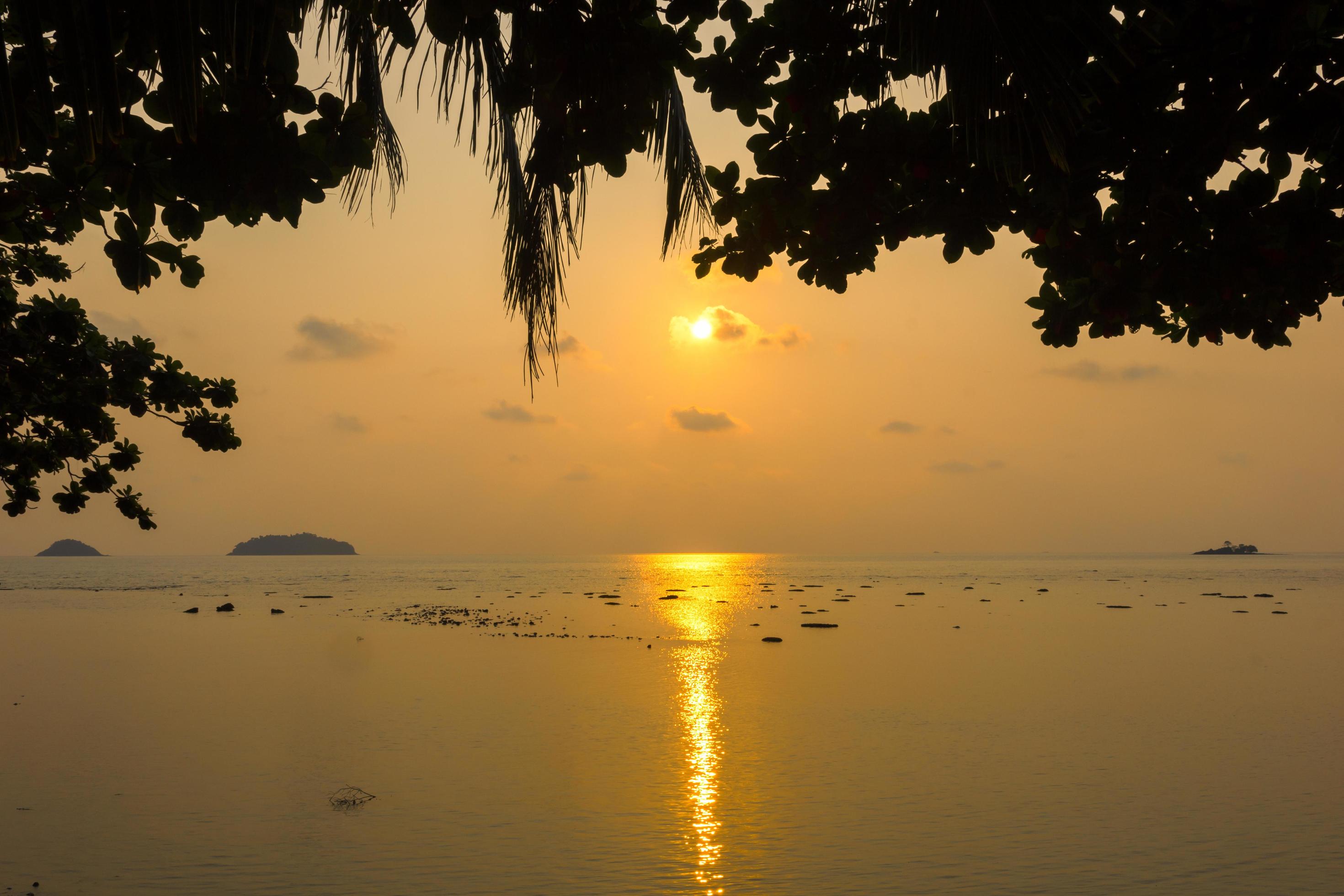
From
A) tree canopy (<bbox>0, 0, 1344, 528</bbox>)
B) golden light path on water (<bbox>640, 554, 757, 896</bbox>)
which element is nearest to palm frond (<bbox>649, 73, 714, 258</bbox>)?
tree canopy (<bbox>0, 0, 1344, 528</bbox>)

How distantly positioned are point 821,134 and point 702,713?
777 cm

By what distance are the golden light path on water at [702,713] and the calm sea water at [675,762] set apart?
6 centimetres

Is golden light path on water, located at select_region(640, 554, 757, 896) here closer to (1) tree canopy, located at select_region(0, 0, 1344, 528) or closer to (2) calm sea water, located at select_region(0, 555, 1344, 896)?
(2) calm sea water, located at select_region(0, 555, 1344, 896)

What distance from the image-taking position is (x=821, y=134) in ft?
18.4

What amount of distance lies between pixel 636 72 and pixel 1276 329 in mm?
4305

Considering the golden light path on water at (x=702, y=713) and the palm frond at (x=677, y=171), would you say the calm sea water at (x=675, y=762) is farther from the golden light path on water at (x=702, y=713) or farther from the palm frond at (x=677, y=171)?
the palm frond at (x=677, y=171)

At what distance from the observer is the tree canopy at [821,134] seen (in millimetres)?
3379

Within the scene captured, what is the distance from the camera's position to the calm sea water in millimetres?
6102

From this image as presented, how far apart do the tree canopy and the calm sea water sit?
358 centimetres

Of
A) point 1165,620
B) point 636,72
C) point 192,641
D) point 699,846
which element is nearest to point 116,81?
point 636,72

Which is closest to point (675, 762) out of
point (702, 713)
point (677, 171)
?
point (702, 713)

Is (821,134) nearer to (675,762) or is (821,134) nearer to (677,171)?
(677,171)

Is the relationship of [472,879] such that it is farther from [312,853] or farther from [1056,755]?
[1056,755]

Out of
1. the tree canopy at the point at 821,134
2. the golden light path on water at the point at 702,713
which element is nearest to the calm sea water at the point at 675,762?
the golden light path on water at the point at 702,713
